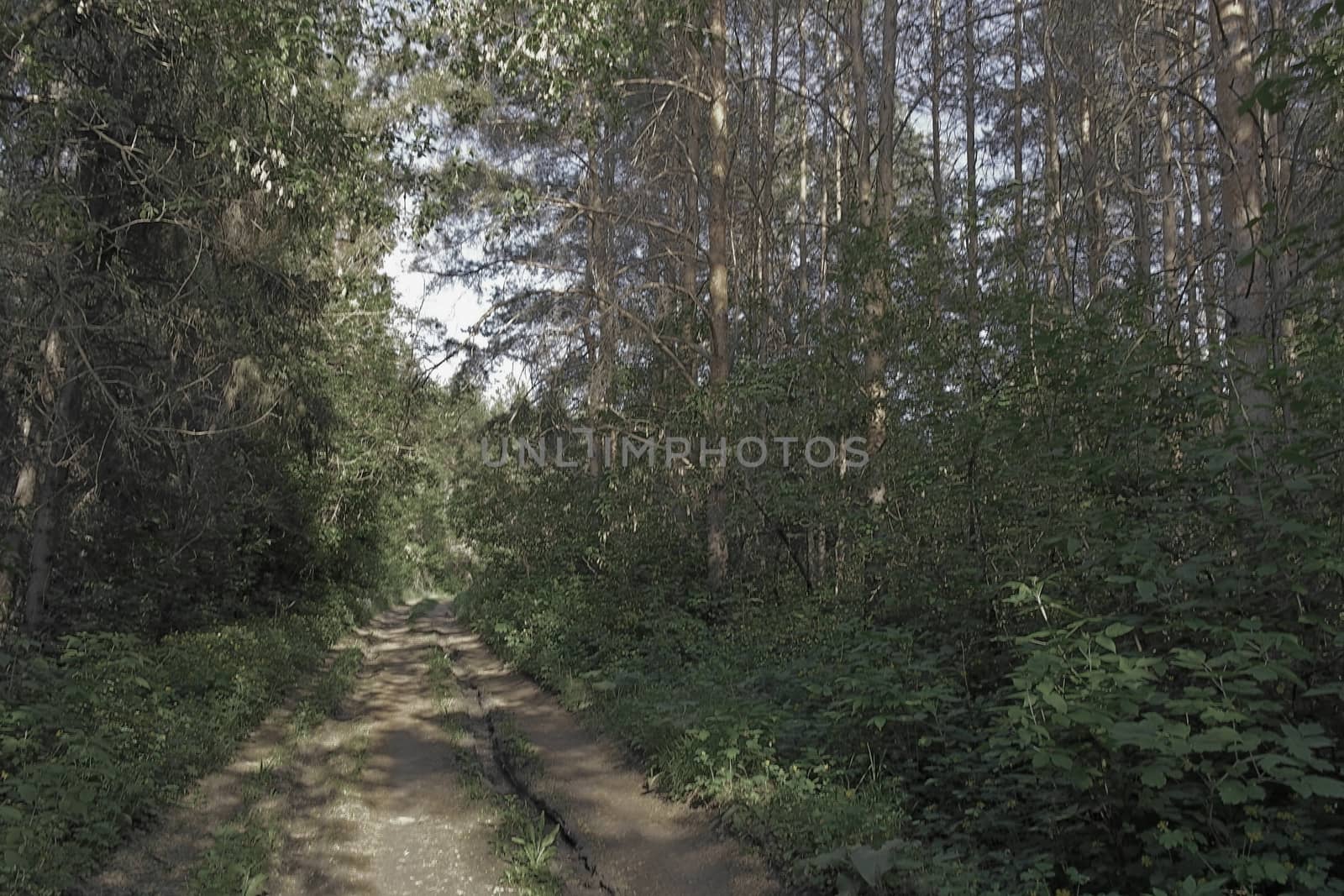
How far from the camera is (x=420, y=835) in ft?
21.7

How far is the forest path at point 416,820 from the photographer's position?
5.67 m

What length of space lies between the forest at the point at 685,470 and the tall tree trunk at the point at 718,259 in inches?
2.9

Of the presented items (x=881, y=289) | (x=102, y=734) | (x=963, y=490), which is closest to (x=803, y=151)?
(x=881, y=289)

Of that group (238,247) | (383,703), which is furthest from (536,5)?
(383,703)

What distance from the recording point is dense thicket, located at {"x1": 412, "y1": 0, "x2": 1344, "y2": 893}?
183 inches

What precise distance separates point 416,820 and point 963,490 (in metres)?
5.17

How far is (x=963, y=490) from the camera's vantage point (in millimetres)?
7988

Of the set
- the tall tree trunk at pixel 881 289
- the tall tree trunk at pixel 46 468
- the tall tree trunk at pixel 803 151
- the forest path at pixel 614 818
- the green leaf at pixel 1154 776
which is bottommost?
the forest path at pixel 614 818

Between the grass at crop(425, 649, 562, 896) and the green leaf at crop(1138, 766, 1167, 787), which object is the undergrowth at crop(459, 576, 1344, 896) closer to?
the green leaf at crop(1138, 766, 1167, 787)

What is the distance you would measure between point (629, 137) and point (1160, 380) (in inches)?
605

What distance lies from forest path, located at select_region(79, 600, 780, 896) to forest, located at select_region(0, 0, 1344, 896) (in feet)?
0.22

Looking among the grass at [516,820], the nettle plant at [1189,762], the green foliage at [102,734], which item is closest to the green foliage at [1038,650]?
the nettle plant at [1189,762]

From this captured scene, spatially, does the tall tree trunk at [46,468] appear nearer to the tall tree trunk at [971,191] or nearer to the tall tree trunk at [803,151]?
the tall tree trunk at [971,191]

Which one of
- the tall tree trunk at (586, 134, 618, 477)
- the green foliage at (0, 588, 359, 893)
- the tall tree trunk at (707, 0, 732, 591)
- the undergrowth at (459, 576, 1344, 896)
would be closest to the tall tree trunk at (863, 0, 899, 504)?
the tall tree trunk at (707, 0, 732, 591)
